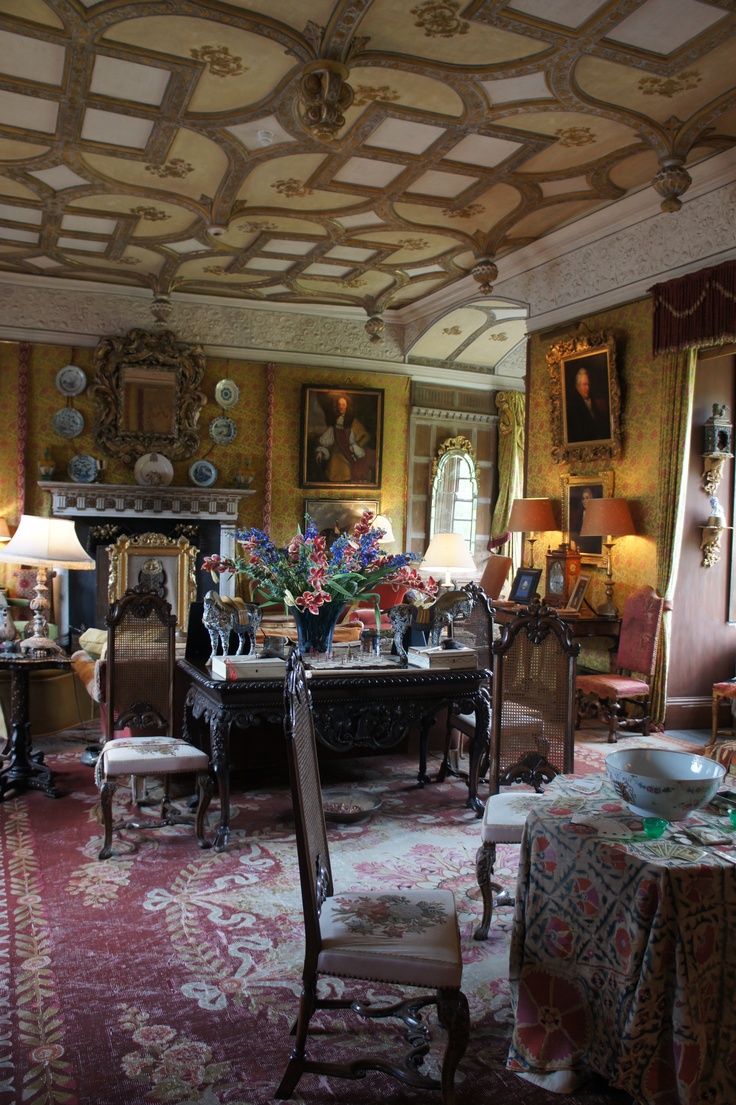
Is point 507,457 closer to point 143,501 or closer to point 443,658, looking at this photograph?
point 143,501

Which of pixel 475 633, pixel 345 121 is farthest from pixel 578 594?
pixel 345 121

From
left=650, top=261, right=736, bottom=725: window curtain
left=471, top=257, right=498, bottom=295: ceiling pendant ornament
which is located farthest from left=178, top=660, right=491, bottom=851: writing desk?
left=471, top=257, right=498, bottom=295: ceiling pendant ornament

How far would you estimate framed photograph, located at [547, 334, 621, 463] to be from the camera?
691cm

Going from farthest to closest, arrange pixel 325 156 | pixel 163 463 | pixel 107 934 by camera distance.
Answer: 1. pixel 163 463
2. pixel 325 156
3. pixel 107 934

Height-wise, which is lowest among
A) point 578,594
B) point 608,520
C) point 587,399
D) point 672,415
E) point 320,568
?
point 578,594

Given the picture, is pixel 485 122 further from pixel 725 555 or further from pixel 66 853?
pixel 66 853

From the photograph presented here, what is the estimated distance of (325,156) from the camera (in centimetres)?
594

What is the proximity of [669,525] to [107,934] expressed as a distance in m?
5.03

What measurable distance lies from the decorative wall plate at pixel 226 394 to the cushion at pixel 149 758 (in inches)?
263

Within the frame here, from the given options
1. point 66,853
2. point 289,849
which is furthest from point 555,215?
point 66,853

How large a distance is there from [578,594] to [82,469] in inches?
229

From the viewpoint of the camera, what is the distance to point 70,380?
9344 mm

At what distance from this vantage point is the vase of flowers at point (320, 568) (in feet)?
13.3

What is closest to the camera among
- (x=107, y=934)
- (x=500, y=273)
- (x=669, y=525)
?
(x=107, y=934)
